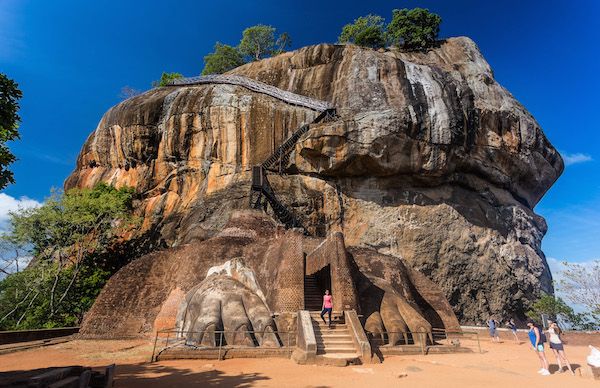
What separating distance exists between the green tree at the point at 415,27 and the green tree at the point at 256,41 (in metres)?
15.3

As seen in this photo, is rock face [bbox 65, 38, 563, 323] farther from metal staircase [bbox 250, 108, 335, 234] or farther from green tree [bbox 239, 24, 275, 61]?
green tree [bbox 239, 24, 275, 61]

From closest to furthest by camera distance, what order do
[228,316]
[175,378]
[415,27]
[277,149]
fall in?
[175,378], [228,316], [277,149], [415,27]

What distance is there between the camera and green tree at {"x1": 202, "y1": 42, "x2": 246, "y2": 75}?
4703cm

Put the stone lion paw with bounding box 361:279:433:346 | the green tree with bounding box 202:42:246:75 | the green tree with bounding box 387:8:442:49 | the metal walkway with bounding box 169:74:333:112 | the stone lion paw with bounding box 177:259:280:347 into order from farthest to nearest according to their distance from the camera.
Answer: the green tree with bounding box 202:42:246:75, the green tree with bounding box 387:8:442:49, the metal walkway with bounding box 169:74:333:112, the stone lion paw with bounding box 361:279:433:346, the stone lion paw with bounding box 177:259:280:347

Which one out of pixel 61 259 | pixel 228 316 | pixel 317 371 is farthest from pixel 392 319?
pixel 61 259

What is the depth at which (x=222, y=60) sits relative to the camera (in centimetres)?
4719

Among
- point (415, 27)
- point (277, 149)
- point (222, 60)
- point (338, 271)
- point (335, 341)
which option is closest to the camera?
point (335, 341)

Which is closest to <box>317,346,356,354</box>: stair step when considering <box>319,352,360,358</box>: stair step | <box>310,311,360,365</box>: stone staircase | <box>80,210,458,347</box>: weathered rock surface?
<box>310,311,360,365</box>: stone staircase

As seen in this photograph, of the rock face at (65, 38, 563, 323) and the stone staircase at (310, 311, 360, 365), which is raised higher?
the rock face at (65, 38, 563, 323)

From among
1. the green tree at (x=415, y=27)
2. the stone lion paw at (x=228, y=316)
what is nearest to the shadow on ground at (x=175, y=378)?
the stone lion paw at (x=228, y=316)

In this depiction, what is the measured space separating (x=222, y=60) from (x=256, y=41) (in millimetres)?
4937

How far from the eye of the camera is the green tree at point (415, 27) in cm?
3941

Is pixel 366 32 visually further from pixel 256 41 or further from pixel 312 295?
pixel 312 295

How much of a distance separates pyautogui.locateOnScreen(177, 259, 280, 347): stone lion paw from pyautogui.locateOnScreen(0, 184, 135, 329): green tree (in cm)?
1157
